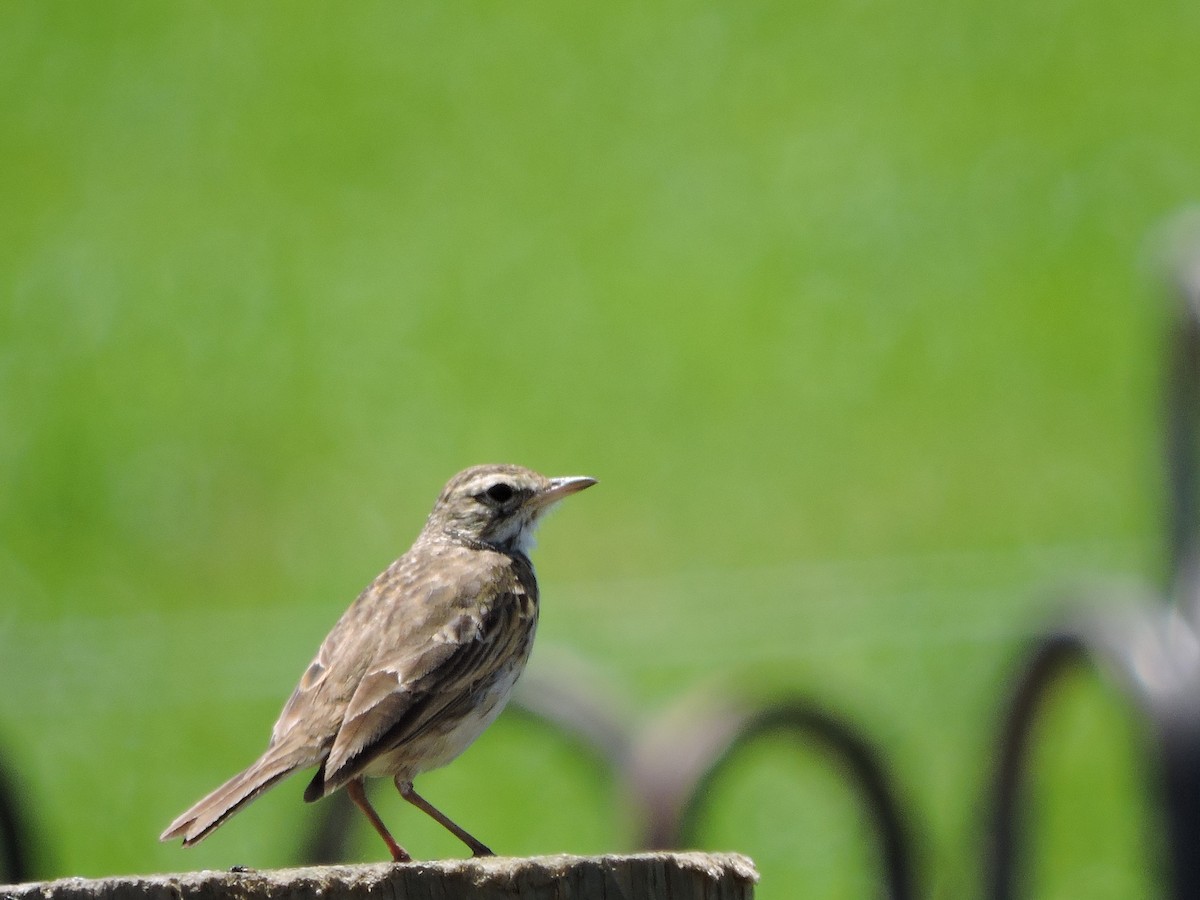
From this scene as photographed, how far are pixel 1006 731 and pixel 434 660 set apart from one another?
3565 millimetres

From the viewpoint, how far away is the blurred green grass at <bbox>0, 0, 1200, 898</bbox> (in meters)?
15.7

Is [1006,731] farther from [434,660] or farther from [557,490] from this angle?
[434,660]

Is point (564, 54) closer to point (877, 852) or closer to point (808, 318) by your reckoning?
point (808, 318)

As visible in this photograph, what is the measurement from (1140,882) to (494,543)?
316 inches

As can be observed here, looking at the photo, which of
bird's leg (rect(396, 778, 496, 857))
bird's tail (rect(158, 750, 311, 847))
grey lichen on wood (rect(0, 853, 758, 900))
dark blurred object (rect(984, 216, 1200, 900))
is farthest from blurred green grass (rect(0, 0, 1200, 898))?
grey lichen on wood (rect(0, 853, 758, 900))

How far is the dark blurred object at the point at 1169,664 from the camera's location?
636cm

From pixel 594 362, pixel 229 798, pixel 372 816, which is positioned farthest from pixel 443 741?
pixel 594 362

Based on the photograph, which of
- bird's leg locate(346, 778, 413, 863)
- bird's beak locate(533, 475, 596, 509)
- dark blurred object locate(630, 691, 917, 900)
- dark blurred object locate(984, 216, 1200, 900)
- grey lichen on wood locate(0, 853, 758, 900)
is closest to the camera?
grey lichen on wood locate(0, 853, 758, 900)

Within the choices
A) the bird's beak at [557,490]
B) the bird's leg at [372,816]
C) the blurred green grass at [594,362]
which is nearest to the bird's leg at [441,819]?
the bird's leg at [372,816]

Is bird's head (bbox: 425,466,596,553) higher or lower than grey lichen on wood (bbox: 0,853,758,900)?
higher

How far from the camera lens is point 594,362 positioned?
2195 centimetres

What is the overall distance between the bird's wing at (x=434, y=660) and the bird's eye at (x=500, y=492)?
0.58 meters

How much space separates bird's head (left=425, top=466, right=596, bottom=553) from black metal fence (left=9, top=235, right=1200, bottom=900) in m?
0.99

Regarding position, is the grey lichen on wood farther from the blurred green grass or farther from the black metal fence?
the blurred green grass
